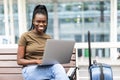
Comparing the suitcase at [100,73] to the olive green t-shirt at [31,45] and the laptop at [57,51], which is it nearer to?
the laptop at [57,51]

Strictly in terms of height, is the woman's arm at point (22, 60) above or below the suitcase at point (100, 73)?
above

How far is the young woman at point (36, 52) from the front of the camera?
212 cm

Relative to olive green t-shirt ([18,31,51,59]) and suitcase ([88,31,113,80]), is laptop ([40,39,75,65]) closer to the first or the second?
olive green t-shirt ([18,31,51,59])

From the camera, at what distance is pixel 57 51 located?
2.06 m

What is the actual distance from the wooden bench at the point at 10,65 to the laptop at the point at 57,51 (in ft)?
1.64

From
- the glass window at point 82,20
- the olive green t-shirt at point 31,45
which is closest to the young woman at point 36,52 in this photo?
the olive green t-shirt at point 31,45

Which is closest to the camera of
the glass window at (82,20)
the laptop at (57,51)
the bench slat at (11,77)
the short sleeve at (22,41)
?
the laptop at (57,51)

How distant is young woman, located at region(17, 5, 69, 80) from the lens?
212 cm

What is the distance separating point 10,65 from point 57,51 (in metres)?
0.80

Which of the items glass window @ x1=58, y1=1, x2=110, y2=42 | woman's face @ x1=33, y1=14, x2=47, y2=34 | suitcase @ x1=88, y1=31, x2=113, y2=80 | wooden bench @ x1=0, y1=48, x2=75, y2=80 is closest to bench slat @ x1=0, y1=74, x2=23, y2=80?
wooden bench @ x1=0, y1=48, x2=75, y2=80

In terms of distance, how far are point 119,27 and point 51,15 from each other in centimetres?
188

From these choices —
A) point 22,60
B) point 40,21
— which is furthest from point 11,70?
point 40,21

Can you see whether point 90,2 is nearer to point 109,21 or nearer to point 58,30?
point 109,21

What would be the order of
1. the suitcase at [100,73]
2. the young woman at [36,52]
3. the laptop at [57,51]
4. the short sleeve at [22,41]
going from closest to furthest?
the laptop at [57,51], the young woman at [36,52], the short sleeve at [22,41], the suitcase at [100,73]
